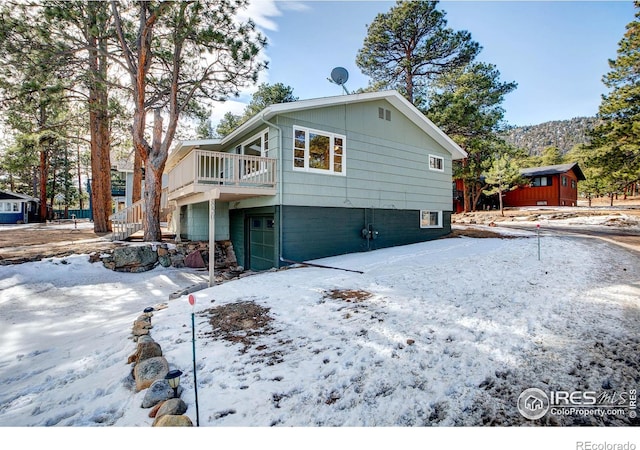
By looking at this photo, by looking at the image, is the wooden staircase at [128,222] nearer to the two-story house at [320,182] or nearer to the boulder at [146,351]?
the two-story house at [320,182]

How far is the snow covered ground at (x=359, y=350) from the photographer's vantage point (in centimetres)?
→ 230

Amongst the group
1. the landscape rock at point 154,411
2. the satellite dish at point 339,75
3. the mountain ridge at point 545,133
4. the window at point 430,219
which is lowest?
the landscape rock at point 154,411

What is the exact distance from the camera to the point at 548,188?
78.5 ft

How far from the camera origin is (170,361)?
3.15m

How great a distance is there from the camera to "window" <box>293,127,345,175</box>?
8445 mm

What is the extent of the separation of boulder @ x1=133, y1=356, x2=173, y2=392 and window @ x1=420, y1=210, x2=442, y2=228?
1068 centimetres

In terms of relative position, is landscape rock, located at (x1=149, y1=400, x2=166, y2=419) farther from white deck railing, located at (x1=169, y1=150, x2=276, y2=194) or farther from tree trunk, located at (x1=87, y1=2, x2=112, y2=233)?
tree trunk, located at (x1=87, y1=2, x2=112, y2=233)

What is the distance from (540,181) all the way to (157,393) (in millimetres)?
30342

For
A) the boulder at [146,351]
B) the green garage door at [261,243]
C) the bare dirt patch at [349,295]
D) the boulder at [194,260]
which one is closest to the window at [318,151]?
the green garage door at [261,243]

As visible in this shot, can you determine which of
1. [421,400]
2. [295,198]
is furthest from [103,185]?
[421,400]

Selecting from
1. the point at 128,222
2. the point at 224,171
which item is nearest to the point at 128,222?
the point at 128,222

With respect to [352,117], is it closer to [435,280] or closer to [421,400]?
[435,280]

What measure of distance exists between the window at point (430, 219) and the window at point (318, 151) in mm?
4672

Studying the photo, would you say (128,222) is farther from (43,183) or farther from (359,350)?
(43,183)
